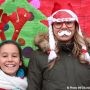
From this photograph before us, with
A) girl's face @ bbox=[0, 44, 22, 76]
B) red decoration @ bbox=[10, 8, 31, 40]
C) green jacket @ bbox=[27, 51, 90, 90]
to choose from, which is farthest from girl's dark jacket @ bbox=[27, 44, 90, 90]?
red decoration @ bbox=[10, 8, 31, 40]

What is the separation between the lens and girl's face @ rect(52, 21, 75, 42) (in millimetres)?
3012

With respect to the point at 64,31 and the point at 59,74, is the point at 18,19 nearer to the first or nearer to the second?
the point at 64,31

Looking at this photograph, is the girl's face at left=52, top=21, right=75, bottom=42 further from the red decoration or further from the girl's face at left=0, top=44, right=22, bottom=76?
the red decoration

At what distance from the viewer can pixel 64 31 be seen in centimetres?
301

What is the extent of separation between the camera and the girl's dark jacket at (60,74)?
294 cm

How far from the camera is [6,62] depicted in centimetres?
310

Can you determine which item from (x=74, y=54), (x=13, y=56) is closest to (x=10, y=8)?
(x=13, y=56)

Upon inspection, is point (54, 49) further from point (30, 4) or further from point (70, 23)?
point (30, 4)

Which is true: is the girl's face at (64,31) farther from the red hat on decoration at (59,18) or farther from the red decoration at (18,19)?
the red decoration at (18,19)

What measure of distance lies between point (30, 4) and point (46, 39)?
53 cm

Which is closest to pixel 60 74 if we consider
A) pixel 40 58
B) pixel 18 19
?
pixel 40 58

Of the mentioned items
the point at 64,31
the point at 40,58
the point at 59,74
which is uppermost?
the point at 64,31

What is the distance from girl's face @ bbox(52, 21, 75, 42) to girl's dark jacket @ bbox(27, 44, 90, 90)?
84 millimetres

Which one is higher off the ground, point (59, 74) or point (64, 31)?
point (64, 31)
